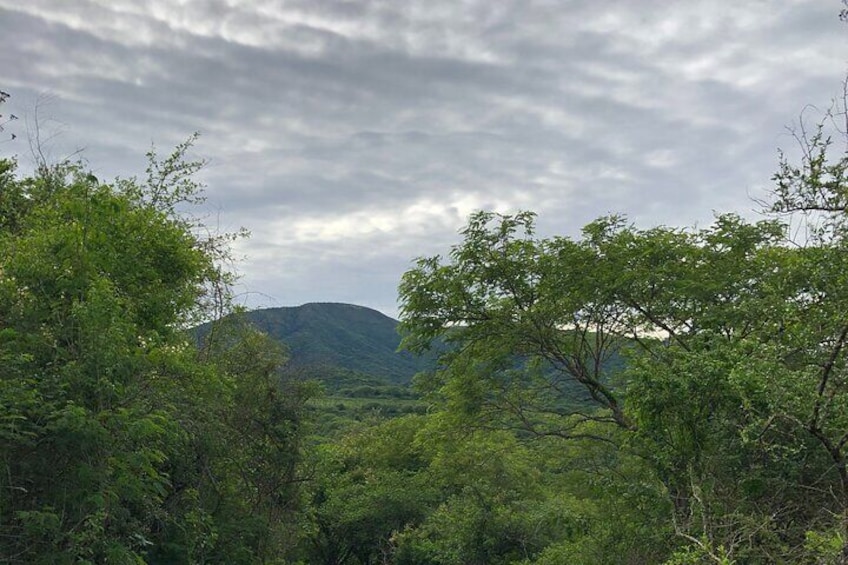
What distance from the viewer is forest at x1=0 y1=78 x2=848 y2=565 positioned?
7398mm

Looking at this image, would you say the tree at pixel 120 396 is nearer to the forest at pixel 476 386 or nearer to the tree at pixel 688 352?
the forest at pixel 476 386

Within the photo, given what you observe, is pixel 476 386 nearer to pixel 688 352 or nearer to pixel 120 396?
pixel 688 352

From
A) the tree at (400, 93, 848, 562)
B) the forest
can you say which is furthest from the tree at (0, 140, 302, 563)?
the tree at (400, 93, 848, 562)

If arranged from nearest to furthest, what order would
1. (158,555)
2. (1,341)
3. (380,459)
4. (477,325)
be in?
(1,341)
(158,555)
(477,325)
(380,459)

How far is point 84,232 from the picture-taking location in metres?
9.41

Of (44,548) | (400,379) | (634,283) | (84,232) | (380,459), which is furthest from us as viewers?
(400,379)

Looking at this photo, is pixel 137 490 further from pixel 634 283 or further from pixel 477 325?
pixel 634 283

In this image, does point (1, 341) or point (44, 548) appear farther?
point (1, 341)

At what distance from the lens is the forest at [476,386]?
7.40 m

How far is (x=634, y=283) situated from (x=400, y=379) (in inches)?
6460

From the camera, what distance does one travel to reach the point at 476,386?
16.4 meters

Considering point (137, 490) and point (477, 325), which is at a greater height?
point (477, 325)

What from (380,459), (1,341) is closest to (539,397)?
(1,341)

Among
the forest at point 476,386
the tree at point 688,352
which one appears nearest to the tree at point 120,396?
the forest at point 476,386
